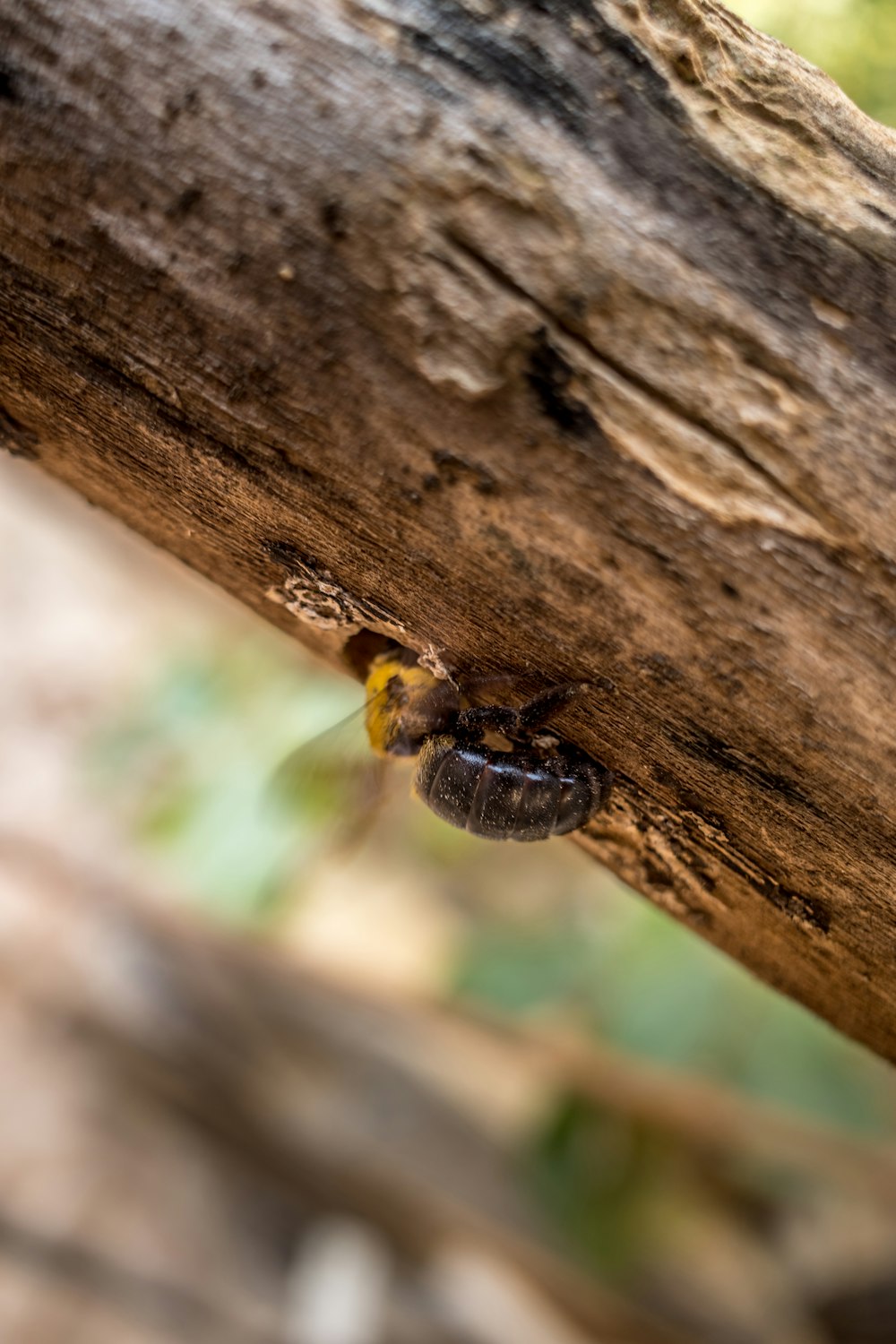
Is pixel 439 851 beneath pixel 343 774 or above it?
beneath

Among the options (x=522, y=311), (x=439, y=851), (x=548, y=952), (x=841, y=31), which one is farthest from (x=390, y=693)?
(x=439, y=851)

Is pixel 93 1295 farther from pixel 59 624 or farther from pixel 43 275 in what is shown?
pixel 43 275

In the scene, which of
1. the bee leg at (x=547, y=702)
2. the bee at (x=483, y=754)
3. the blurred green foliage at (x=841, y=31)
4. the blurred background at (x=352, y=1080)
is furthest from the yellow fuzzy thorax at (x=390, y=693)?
the blurred green foliage at (x=841, y=31)

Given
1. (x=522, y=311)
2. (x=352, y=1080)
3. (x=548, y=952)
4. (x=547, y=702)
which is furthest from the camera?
(x=352, y=1080)

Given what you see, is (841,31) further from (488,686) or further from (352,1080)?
(352,1080)

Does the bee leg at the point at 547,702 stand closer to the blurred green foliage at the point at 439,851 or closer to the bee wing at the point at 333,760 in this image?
the bee wing at the point at 333,760
